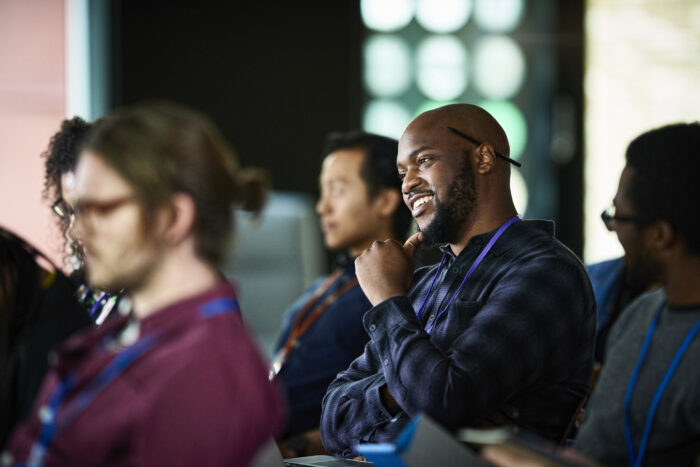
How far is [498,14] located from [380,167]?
2.61 metres

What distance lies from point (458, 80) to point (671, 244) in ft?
11.9

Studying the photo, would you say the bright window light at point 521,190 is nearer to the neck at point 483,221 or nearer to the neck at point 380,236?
the neck at point 380,236

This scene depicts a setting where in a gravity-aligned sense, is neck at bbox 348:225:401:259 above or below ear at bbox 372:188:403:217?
below

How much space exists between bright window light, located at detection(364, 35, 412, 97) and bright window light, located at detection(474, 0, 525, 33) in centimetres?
50

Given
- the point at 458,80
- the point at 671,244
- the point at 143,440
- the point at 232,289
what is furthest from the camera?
the point at 458,80

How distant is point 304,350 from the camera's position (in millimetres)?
2830

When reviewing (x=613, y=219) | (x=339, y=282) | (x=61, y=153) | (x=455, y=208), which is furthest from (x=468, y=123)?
(x=339, y=282)

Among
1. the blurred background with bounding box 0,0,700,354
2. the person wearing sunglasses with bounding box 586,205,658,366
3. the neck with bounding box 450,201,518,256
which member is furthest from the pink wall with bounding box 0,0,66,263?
the neck with bounding box 450,201,518,256

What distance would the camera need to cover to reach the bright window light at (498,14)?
5.20 meters

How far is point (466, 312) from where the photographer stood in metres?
1.71

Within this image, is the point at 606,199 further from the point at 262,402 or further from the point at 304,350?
the point at 262,402

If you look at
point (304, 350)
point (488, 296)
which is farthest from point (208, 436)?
point (304, 350)

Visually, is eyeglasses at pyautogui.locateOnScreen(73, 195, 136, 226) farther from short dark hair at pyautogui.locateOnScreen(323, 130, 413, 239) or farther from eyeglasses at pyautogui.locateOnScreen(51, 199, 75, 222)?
short dark hair at pyautogui.locateOnScreen(323, 130, 413, 239)

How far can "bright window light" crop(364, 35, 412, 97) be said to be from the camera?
16.9 ft
